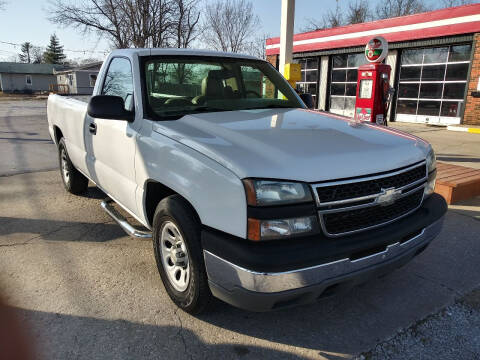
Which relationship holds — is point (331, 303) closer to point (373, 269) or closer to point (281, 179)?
point (373, 269)

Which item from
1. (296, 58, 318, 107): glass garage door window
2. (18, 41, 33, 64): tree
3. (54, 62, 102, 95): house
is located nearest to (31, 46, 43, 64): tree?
(18, 41, 33, 64): tree

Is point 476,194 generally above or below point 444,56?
below

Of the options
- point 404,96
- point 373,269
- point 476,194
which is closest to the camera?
point 373,269

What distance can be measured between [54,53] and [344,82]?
294ft

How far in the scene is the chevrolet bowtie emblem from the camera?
88.5 inches

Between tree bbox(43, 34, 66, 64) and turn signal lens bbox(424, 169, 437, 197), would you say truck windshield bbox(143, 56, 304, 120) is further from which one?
tree bbox(43, 34, 66, 64)

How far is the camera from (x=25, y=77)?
2454 inches

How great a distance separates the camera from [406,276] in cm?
323

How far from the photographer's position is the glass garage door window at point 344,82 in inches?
657

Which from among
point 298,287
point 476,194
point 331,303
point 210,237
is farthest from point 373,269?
point 476,194

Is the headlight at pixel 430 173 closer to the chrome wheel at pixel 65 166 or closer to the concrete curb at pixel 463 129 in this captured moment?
the chrome wheel at pixel 65 166

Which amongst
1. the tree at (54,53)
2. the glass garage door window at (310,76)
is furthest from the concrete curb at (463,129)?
the tree at (54,53)

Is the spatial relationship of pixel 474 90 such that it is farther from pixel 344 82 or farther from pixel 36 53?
pixel 36 53

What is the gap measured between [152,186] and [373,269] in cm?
166
